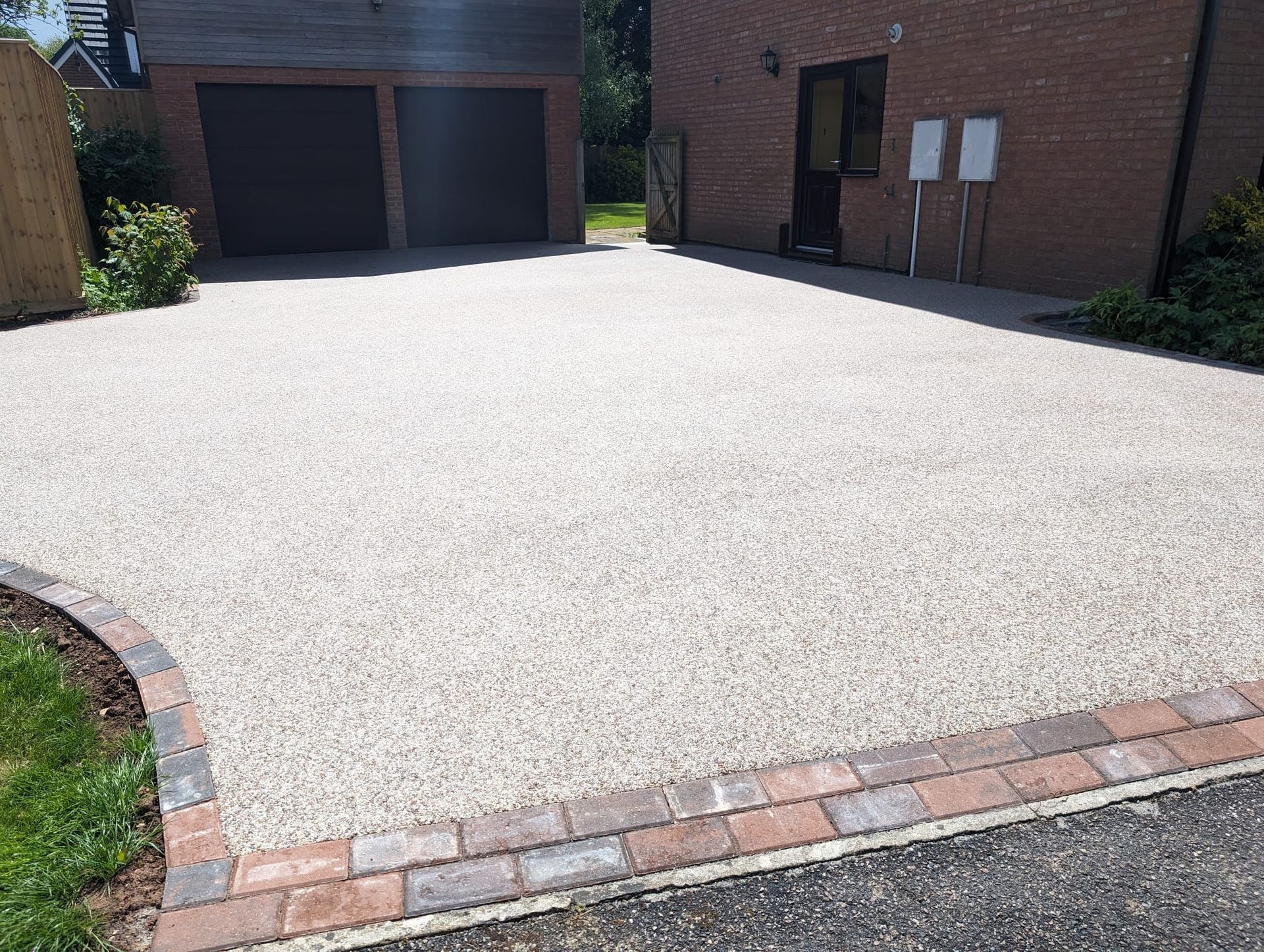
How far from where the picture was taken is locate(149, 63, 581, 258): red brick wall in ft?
45.8

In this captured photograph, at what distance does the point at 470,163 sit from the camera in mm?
16078

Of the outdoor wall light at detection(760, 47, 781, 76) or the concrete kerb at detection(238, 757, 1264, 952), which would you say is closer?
the concrete kerb at detection(238, 757, 1264, 952)

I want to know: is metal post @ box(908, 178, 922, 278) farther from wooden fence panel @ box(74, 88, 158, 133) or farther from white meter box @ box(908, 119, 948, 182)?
wooden fence panel @ box(74, 88, 158, 133)

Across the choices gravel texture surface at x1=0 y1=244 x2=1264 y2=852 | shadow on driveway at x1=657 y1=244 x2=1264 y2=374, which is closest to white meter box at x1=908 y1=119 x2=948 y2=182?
shadow on driveway at x1=657 y1=244 x2=1264 y2=374

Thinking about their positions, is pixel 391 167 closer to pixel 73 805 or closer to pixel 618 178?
pixel 618 178

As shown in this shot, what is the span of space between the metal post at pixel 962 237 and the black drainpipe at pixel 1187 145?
7.60ft

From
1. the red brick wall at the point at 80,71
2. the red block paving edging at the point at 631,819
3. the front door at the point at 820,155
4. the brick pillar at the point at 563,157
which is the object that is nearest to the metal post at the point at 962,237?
the front door at the point at 820,155

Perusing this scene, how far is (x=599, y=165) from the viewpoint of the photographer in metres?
27.8

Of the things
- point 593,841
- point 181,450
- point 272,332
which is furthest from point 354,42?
point 593,841

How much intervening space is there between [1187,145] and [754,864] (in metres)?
8.74

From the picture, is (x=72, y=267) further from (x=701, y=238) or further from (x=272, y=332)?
(x=701, y=238)

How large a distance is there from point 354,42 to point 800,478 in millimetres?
13327

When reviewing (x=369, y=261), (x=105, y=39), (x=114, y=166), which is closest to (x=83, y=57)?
(x=105, y=39)

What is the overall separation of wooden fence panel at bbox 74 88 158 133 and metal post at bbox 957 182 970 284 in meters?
11.7
